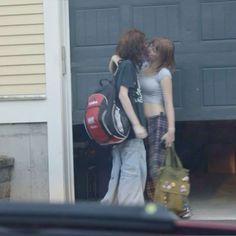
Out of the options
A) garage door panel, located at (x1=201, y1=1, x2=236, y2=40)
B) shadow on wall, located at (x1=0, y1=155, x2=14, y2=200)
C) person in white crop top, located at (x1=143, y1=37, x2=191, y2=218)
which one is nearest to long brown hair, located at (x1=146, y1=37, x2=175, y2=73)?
person in white crop top, located at (x1=143, y1=37, x2=191, y2=218)

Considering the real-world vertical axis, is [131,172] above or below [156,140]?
below

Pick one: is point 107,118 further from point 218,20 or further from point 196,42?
point 218,20

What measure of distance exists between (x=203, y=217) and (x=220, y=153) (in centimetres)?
427

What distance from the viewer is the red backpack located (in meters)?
6.85

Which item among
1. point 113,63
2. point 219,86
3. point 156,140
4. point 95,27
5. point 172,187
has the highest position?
point 95,27

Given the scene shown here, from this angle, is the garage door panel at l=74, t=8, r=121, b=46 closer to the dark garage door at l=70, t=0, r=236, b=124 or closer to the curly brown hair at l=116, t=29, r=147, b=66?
the dark garage door at l=70, t=0, r=236, b=124

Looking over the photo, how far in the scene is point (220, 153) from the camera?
11602mm

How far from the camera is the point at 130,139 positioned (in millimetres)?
7016

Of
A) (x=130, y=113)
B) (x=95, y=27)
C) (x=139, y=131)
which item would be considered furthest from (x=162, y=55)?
(x=95, y=27)

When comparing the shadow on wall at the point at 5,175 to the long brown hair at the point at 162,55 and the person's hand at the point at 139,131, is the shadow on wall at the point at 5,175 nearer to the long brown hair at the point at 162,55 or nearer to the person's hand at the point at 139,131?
the person's hand at the point at 139,131

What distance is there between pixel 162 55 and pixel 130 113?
2.45ft

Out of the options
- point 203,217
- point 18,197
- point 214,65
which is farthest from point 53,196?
point 214,65

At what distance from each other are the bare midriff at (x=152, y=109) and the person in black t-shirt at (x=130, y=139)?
Answer: 19cm

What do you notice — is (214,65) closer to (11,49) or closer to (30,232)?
(11,49)
